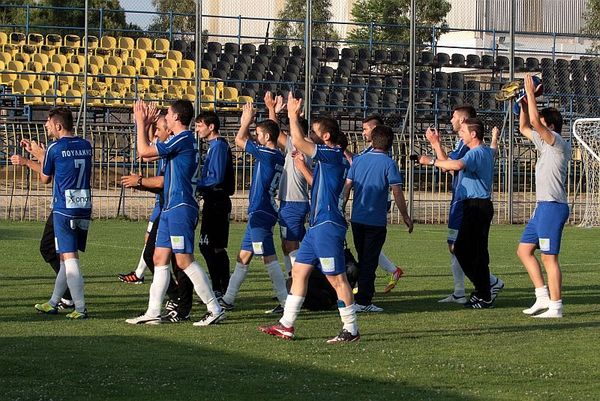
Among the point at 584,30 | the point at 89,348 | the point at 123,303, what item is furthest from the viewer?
the point at 584,30

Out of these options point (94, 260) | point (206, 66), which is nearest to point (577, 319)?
point (94, 260)

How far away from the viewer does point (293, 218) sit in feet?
40.5

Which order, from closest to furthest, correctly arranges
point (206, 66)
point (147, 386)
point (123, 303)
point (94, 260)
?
point (147, 386) → point (123, 303) → point (94, 260) → point (206, 66)

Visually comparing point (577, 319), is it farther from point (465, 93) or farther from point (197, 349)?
point (465, 93)

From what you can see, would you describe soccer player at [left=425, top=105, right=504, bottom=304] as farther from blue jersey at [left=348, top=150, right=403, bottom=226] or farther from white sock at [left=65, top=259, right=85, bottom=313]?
white sock at [left=65, top=259, right=85, bottom=313]

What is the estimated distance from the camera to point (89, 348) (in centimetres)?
965

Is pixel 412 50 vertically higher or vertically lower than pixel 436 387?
higher

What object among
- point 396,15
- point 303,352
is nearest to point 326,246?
point 303,352

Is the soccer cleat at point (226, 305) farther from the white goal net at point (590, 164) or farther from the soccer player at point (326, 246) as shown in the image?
the white goal net at point (590, 164)

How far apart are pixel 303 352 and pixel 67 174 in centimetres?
326

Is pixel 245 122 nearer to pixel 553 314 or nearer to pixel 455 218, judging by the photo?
pixel 455 218

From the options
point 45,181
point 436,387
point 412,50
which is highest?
point 412,50

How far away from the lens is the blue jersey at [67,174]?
11.5m

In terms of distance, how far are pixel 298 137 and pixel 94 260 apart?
7936 millimetres
